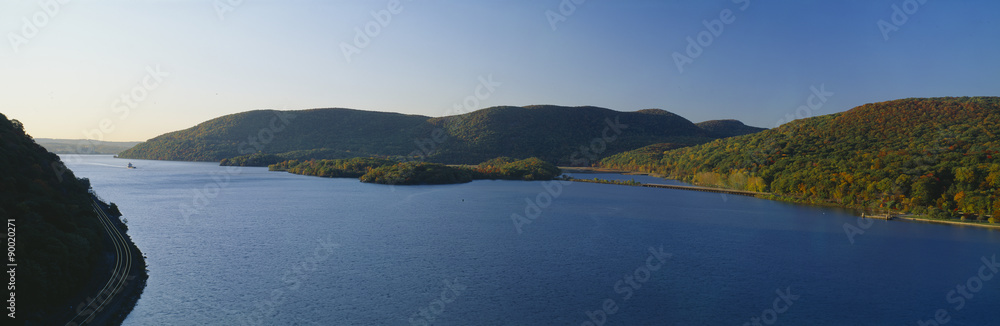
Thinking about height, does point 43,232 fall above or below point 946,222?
above

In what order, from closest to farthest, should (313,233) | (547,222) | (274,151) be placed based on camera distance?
(313,233) < (547,222) < (274,151)

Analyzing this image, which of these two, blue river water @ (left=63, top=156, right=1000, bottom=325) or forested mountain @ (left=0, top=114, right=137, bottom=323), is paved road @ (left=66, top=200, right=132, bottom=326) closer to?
forested mountain @ (left=0, top=114, right=137, bottom=323)

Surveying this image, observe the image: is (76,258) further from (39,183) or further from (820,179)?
(820,179)

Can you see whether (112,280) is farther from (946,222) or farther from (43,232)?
(946,222)

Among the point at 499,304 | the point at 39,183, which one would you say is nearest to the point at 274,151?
the point at 39,183

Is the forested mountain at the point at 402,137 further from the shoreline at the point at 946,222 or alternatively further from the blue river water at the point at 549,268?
the shoreline at the point at 946,222

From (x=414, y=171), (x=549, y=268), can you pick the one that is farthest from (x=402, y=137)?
(x=549, y=268)

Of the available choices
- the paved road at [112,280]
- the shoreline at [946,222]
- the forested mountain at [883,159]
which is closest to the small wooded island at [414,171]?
the forested mountain at [883,159]
